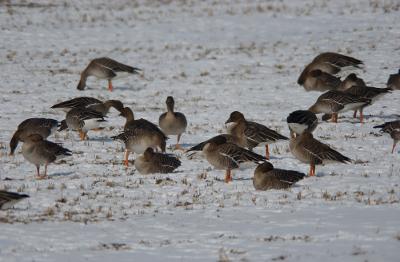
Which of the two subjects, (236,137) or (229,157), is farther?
(236,137)

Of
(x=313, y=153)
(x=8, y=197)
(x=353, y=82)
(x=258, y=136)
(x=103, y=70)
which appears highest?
(x=103, y=70)

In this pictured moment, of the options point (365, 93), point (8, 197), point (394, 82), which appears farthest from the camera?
point (394, 82)

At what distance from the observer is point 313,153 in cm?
1487

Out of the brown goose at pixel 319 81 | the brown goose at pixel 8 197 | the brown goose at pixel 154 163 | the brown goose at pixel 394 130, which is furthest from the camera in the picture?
the brown goose at pixel 319 81

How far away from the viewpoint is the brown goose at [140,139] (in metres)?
16.8

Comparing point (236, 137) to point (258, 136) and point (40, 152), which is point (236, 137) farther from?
point (40, 152)

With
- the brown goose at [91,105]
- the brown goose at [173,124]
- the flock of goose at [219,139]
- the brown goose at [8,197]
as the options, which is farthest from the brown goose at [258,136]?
the brown goose at [8,197]

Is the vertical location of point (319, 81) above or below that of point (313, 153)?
above

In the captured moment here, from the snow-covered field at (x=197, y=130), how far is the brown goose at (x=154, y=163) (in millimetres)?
269

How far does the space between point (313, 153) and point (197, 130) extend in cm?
671

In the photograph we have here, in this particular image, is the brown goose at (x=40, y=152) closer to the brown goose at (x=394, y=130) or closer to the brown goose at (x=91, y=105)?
the brown goose at (x=91, y=105)

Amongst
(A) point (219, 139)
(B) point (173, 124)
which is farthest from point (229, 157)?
(B) point (173, 124)

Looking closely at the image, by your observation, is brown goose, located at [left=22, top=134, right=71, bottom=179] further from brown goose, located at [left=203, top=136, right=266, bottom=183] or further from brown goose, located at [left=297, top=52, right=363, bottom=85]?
brown goose, located at [left=297, top=52, right=363, bottom=85]

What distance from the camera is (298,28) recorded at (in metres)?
39.3
